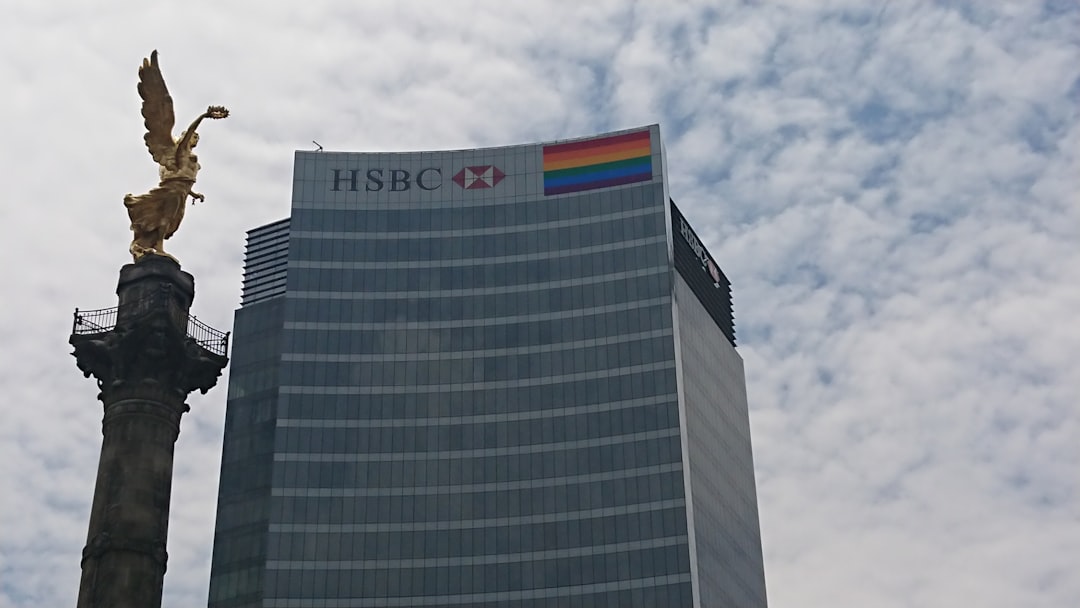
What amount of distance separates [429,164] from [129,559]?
321ft

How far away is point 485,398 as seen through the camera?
148250 millimetres

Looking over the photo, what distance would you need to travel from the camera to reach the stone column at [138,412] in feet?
220

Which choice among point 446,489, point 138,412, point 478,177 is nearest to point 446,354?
point 446,489

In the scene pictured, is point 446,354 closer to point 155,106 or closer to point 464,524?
point 464,524

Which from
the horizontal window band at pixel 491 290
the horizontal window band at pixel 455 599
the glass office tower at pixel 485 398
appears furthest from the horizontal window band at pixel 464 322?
the horizontal window band at pixel 455 599

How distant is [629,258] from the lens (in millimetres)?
149250

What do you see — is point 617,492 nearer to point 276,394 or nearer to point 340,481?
point 340,481

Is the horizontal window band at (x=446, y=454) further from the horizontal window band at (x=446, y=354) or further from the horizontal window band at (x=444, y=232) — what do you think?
the horizontal window band at (x=444, y=232)

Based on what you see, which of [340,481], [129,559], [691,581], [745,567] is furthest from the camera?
[745,567]

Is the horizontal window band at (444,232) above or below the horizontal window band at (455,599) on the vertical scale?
above

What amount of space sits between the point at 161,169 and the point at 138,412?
46.7ft

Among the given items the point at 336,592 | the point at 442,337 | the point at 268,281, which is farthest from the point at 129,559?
the point at 268,281

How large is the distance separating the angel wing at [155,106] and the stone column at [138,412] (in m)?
7.61

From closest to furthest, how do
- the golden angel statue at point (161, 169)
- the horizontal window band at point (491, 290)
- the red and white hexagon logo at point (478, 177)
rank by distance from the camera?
the golden angel statue at point (161, 169), the horizontal window band at point (491, 290), the red and white hexagon logo at point (478, 177)
